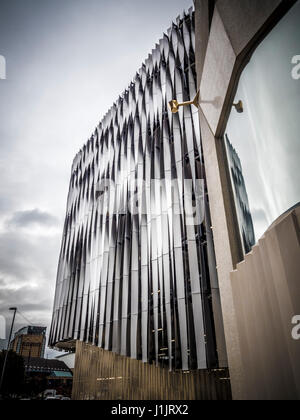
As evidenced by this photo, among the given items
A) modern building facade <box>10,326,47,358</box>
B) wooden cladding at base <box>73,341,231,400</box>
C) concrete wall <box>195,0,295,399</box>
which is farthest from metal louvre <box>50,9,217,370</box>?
modern building facade <box>10,326,47,358</box>

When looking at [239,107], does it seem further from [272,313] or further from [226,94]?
[272,313]

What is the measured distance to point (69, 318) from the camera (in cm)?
2266

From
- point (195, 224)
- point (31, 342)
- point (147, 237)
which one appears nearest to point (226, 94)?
point (195, 224)

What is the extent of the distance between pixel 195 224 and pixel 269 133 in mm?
10222

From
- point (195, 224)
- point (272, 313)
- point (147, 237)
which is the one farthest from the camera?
point (147, 237)

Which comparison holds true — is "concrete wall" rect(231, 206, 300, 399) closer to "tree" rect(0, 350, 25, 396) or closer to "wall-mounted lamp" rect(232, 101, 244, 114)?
"wall-mounted lamp" rect(232, 101, 244, 114)

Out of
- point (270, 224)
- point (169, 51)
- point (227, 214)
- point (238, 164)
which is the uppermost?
point (169, 51)

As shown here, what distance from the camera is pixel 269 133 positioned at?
11.7 feet

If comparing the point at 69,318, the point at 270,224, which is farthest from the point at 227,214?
the point at 69,318

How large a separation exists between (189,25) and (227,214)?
2002 cm

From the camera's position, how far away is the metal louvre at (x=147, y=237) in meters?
12.7

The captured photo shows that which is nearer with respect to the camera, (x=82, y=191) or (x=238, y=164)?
(x=238, y=164)

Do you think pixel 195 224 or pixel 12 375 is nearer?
pixel 195 224
